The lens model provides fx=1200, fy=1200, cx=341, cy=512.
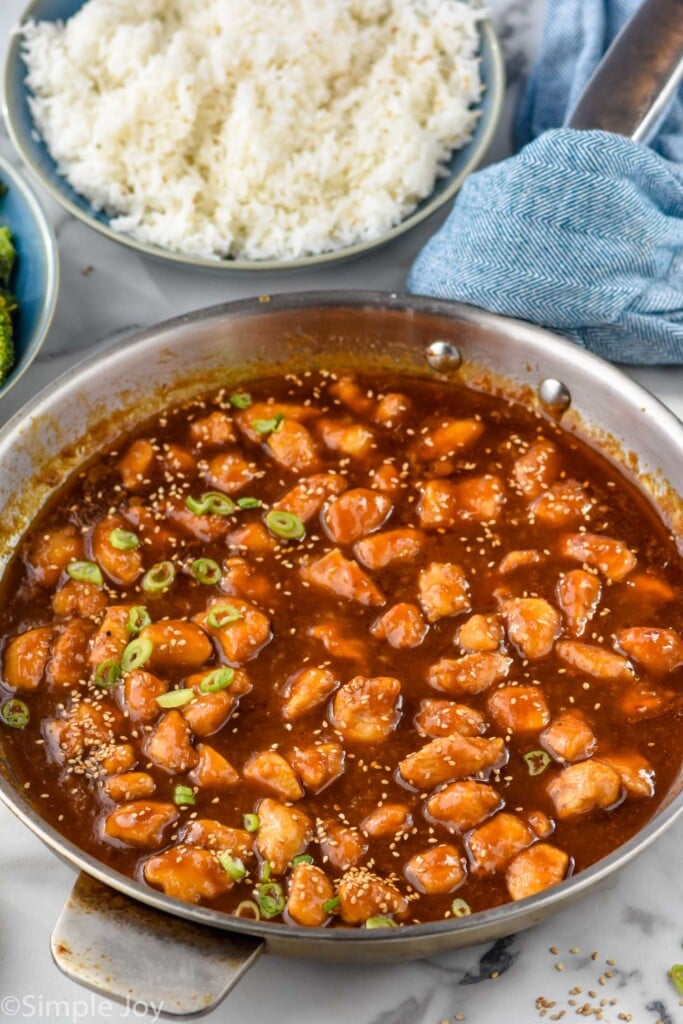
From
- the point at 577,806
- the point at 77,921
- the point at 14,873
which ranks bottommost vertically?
the point at 14,873

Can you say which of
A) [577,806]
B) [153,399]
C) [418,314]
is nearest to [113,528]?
[153,399]

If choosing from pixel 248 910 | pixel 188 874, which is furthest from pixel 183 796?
pixel 248 910

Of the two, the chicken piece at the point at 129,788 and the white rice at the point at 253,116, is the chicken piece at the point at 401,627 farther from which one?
the white rice at the point at 253,116

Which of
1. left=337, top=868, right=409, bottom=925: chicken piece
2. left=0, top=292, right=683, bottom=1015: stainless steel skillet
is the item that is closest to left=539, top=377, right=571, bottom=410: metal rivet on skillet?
left=0, top=292, right=683, bottom=1015: stainless steel skillet

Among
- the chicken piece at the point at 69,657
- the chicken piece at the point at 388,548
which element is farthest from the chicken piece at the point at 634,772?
the chicken piece at the point at 69,657

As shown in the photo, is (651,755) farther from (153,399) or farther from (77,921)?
(153,399)

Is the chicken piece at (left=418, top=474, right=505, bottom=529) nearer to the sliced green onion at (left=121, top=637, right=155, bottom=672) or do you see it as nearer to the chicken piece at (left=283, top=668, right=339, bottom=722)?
the chicken piece at (left=283, top=668, right=339, bottom=722)
